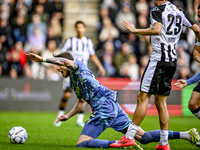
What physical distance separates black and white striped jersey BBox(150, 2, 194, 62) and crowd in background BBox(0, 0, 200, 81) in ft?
27.5

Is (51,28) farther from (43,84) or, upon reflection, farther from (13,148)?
(13,148)

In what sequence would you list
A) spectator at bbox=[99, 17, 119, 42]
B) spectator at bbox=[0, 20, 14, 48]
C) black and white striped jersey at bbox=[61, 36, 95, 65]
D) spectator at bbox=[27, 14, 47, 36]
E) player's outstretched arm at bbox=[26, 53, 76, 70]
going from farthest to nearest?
spectator at bbox=[27, 14, 47, 36] < spectator at bbox=[0, 20, 14, 48] < spectator at bbox=[99, 17, 119, 42] < black and white striped jersey at bbox=[61, 36, 95, 65] < player's outstretched arm at bbox=[26, 53, 76, 70]

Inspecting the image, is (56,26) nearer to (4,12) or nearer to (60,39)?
(60,39)

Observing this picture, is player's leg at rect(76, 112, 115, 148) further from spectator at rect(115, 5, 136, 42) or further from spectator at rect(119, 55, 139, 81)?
spectator at rect(115, 5, 136, 42)

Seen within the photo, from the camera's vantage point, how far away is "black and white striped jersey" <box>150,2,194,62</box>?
5.06 meters

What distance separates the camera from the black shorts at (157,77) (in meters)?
5.07

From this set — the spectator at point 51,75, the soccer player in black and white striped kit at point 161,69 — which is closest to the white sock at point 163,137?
the soccer player in black and white striped kit at point 161,69

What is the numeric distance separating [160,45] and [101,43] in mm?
9723

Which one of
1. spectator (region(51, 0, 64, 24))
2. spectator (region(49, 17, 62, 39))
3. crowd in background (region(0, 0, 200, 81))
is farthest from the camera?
spectator (region(51, 0, 64, 24))

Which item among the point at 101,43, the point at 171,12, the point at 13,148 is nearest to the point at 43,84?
the point at 101,43

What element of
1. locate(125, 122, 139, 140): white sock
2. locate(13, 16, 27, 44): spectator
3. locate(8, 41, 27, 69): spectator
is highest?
locate(13, 16, 27, 44): spectator

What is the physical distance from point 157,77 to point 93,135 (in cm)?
129

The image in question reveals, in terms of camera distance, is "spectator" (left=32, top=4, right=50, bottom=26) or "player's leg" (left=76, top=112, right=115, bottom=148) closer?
"player's leg" (left=76, top=112, right=115, bottom=148)

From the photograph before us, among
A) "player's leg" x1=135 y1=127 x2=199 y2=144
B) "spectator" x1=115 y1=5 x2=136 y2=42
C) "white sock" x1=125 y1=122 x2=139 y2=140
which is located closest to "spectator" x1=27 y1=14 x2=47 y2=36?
"spectator" x1=115 y1=5 x2=136 y2=42
